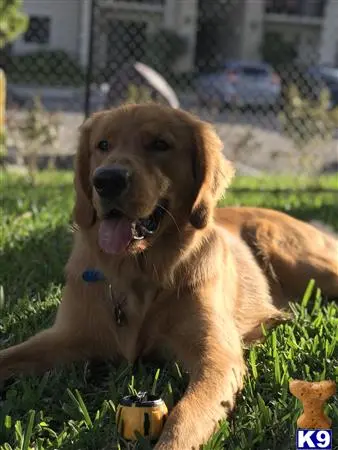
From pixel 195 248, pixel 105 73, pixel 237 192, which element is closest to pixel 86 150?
pixel 195 248

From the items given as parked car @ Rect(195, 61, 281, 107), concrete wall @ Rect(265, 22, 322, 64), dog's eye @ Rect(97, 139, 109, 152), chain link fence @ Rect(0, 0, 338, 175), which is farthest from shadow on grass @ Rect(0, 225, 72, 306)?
concrete wall @ Rect(265, 22, 322, 64)

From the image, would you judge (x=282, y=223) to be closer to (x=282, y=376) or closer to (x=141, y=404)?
(x=282, y=376)

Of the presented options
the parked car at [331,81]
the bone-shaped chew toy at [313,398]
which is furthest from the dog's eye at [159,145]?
the parked car at [331,81]

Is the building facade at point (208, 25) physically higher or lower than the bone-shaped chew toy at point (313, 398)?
lower

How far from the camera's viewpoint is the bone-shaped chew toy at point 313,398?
2120 mm

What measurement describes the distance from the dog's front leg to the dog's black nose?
2.19ft

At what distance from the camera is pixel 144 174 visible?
2965mm

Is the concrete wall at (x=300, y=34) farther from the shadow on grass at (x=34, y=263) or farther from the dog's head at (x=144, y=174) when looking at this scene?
the dog's head at (x=144, y=174)

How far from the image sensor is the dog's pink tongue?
298 centimetres

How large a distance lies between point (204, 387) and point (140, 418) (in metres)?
0.34

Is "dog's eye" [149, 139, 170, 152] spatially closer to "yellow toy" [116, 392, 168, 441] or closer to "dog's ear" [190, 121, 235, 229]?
"dog's ear" [190, 121, 235, 229]

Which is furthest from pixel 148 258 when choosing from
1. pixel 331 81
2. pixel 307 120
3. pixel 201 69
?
pixel 331 81

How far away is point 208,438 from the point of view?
238cm

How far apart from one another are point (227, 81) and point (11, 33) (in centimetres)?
942
